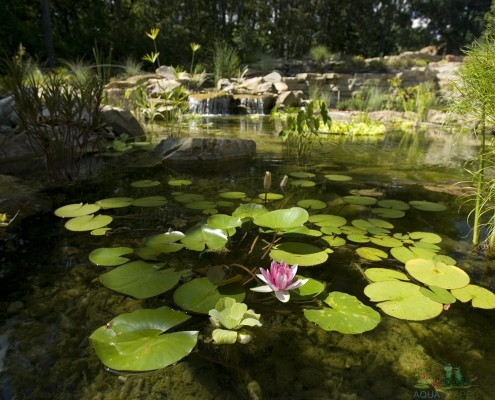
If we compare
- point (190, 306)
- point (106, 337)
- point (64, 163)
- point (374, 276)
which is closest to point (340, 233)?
point (374, 276)

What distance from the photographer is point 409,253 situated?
1.56m

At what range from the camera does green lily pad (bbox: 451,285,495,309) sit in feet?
4.00

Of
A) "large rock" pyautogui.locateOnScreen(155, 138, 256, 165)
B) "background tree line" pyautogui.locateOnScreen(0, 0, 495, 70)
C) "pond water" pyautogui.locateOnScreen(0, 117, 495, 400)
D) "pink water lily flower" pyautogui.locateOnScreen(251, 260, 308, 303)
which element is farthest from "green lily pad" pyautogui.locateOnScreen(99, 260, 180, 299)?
"background tree line" pyautogui.locateOnScreen(0, 0, 495, 70)

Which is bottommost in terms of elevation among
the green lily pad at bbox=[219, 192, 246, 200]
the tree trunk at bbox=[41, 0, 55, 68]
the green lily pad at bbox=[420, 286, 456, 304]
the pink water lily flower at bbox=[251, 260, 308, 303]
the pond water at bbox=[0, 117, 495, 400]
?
the pond water at bbox=[0, 117, 495, 400]

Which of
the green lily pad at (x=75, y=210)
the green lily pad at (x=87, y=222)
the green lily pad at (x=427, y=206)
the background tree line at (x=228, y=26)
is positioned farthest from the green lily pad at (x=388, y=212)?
the background tree line at (x=228, y=26)

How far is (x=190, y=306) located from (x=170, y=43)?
58.9ft

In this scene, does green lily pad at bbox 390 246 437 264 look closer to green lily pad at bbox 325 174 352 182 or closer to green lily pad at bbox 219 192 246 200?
green lily pad at bbox 219 192 246 200

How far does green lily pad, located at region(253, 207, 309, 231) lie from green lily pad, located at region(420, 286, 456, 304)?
559mm

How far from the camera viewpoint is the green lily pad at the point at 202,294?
1.12 meters

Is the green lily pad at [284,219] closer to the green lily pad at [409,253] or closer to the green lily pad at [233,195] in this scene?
the green lily pad at [409,253]

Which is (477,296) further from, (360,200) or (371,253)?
(360,200)

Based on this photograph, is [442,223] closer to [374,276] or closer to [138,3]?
[374,276]

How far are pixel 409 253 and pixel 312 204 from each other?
29.9 inches

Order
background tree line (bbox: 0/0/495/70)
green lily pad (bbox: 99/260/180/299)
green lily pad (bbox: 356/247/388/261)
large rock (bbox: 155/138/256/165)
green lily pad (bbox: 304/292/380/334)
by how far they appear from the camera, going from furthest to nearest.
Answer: background tree line (bbox: 0/0/495/70)
large rock (bbox: 155/138/256/165)
green lily pad (bbox: 356/247/388/261)
green lily pad (bbox: 99/260/180/299)
green lily pad (bbox: 304/292/380/334)
